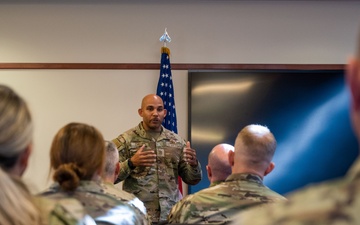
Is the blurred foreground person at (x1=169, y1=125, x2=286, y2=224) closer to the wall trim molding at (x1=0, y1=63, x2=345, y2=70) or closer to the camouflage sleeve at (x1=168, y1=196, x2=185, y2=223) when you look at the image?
the camouflage sleeve at (x1=168, y1=196, x2=185, y2=223)

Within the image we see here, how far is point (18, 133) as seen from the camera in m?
1.33

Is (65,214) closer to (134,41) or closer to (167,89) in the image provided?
(167,89)

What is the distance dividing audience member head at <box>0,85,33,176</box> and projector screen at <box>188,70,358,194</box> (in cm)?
379

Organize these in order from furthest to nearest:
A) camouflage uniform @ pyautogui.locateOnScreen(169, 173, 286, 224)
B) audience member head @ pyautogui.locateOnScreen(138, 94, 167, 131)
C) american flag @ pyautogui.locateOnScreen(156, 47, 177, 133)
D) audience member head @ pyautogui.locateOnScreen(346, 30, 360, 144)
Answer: american flag @ pyautogui.locateOnScreen(156, 47, 177, 133)
audience member head @ pyautogui.locateOnScreen(138, 94, 167, 131)
camouflage uniform @ pyautogui.locateOnScreen(169, 173, 286, 224)
audience member head @ pyautogui.locateOnScreen(346, 30, 360, 144)

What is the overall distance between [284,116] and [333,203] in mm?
4721

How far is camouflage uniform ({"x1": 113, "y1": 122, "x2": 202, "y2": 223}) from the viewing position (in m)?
3.62

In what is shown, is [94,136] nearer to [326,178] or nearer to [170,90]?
[170,90]

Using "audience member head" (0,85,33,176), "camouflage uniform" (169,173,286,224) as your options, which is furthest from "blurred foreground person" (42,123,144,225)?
"audience member head" (0,85,33,176)

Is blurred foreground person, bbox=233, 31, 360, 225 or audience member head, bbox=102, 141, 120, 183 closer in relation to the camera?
blurred foreground person, bbox=233, 31, 360, 225

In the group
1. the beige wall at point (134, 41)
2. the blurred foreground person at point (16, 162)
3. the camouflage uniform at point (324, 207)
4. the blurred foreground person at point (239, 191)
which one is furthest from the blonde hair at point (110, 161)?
the beige wall at point (134, 41)

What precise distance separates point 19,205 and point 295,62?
15.0 ft

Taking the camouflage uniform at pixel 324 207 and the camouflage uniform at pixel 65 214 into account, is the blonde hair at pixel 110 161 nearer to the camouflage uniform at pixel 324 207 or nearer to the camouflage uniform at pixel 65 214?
the camouflage uniform at pixel 65 214

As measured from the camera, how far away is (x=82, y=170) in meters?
1.83

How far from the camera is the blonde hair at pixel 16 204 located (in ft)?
3.96
